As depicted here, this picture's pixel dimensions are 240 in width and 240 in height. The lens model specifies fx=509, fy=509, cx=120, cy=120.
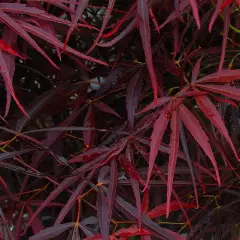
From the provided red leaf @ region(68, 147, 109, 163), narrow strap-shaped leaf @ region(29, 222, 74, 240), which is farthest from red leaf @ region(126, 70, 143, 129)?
narrow strap-shaped leaf @ region(29, 222, 74, 240)

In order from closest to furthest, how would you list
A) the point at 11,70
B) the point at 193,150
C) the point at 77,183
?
the point at 11,70 < the point at 77,183 < the point at 193,150

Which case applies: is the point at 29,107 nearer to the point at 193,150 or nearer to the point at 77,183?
the point at 77,183

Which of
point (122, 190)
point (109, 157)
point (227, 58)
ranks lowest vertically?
point (122, 190)

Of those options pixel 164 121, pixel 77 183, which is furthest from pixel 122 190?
pixel 164 121

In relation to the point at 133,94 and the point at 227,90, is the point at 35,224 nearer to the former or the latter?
the point at 133,94

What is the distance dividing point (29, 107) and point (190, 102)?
250mm

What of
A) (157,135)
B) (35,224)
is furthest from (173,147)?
(35,224)

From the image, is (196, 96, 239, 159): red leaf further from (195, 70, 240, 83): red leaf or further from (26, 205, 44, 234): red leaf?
(26, 205, 44, 234): red leaf

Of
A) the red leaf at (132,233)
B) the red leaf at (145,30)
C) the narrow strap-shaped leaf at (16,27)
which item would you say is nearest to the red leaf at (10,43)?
the narrow strap-shaped leaf at (16,27)

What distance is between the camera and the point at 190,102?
80 centimetres

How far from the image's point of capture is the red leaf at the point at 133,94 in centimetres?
71

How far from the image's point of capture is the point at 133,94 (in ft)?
2.38

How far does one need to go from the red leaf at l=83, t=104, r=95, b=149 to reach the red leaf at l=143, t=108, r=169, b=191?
0.60ft

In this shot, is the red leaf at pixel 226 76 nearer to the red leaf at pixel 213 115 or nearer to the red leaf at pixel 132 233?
the red leaf at pixel 213 115
